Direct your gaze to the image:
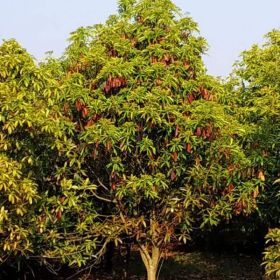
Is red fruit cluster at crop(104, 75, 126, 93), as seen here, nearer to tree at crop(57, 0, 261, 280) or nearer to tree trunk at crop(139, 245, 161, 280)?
tree at crop(57, 0, 261, 280)

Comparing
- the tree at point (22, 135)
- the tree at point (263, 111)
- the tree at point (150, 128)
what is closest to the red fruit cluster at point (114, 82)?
the tree at point (150, 128)

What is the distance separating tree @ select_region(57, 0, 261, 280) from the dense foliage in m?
0.03

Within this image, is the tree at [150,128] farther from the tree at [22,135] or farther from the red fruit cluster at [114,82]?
the tree at [22,135]

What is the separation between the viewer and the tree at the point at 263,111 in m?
12.2

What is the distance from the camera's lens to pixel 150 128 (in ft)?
35.5

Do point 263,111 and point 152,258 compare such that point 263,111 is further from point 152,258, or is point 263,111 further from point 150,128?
point 152,258

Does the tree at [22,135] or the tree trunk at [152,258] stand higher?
the tree at [22,135]

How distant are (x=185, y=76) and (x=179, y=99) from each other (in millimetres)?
714

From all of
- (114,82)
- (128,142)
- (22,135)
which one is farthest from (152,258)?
(22,135)

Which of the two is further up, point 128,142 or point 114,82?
point 114,82

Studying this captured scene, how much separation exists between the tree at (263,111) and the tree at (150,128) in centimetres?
78

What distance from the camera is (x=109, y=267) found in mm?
20422

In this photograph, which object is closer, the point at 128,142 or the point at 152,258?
the point at 128,142

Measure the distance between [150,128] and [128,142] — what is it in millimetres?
531
